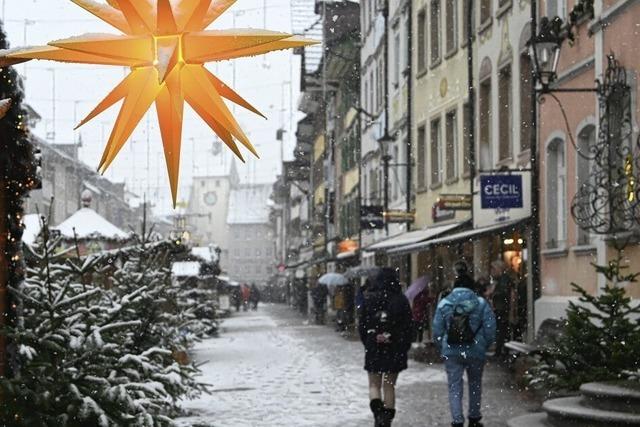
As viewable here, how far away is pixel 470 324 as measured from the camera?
11.7 m

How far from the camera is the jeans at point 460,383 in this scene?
11.6 meters

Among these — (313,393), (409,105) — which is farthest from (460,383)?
(409,105)

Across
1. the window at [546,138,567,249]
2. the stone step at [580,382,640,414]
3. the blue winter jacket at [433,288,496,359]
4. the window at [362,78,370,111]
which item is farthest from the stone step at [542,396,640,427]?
the window at [362,78,370,111]

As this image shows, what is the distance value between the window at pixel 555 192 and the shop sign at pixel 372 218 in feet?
44.3

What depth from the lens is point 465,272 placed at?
12477 mm

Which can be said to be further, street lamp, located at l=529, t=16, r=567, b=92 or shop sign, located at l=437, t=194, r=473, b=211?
shop sign, located at l=437, t=194, r=473, b=211

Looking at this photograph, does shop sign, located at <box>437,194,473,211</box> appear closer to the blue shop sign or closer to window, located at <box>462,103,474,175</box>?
window, located at <box>462,103,474,175</box>

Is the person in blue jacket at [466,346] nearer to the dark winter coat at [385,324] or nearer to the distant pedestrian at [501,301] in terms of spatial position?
the dark winter coat at [385,324]

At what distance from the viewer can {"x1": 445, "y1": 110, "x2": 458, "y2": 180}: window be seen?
30.0m

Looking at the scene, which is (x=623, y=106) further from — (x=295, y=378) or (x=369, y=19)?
(x=369, y=19)

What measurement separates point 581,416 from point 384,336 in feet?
9.94

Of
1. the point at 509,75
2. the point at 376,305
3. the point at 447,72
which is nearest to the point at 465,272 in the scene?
the point at 376,305

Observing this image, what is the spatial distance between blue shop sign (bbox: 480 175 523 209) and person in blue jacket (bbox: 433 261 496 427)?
9494mm

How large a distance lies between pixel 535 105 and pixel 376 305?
1091 centimetres
